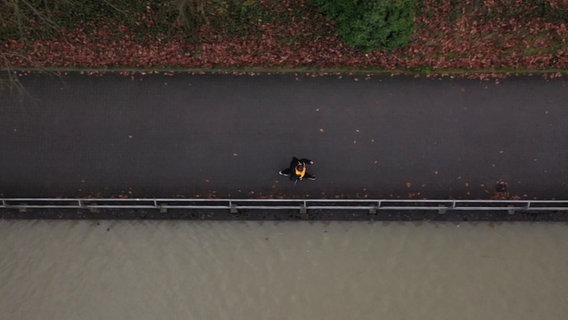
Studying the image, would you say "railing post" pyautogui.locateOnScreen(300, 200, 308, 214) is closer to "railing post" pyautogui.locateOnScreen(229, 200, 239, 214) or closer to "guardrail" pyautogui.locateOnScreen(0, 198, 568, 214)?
"guardrail" pyautogui.locateOnScreen(0, 198, 568, 214)

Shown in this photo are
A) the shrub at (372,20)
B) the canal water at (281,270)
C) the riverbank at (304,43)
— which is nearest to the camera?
the shrub at (372,20)

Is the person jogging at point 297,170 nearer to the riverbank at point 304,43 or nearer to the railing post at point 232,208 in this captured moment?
the railing post at point 232,208

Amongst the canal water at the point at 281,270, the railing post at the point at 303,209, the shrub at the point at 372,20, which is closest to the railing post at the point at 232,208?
the canal water at the point at 281,270

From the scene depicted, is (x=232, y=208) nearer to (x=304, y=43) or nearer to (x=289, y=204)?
(x=289, y=204)

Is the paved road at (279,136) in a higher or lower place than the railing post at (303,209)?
higher

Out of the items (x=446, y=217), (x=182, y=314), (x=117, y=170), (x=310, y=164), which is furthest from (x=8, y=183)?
(x=446, y=217)

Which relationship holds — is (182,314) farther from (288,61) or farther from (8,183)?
(288,61)

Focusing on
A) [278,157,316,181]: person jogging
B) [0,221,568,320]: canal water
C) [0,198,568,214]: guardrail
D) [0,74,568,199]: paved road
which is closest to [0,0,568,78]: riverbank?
[0,74,568,199]: paved road
